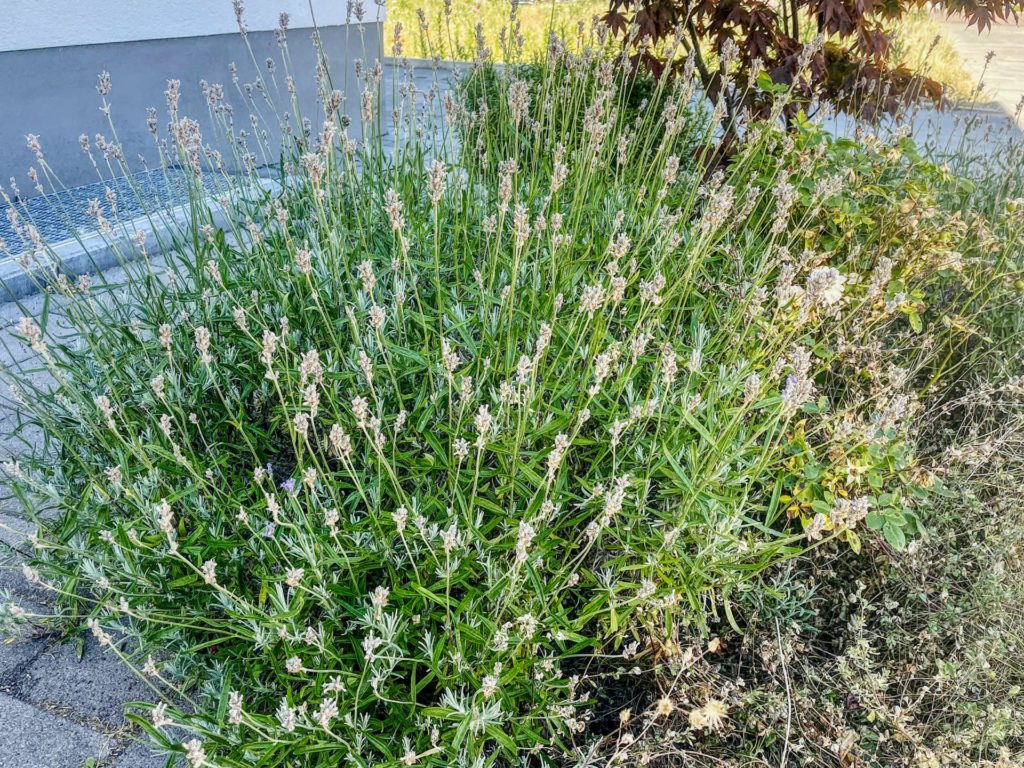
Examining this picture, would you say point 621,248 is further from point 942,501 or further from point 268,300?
point 942,501

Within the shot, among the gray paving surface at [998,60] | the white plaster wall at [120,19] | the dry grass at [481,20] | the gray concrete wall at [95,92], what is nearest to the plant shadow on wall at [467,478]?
the white plaster wall at [120,19]

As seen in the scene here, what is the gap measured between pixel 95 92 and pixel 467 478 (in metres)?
5.22

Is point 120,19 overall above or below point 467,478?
above

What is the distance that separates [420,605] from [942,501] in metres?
1.88

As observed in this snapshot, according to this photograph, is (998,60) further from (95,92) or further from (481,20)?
(95,92)

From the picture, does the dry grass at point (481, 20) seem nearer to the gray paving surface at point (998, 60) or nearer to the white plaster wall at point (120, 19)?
the white plaster wall at point (120, 19)

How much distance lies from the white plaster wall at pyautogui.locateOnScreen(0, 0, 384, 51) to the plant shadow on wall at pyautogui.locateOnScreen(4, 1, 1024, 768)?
265 centimetres

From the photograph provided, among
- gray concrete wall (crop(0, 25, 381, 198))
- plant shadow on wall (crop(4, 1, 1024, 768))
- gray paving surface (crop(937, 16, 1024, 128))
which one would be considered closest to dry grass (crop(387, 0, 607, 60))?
gray concrete wall (crop(0, 25, 381, 198))

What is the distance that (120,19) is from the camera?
214 inches

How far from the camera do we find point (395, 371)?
217cm

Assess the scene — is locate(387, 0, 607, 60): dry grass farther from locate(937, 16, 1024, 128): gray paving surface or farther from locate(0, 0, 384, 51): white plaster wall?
locate(937, 16, 1024, 128): gray paving surface

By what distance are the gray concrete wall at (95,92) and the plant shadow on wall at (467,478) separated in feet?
9.24

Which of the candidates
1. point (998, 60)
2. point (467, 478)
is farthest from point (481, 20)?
point (467, 478)

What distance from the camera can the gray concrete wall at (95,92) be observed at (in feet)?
16.3
